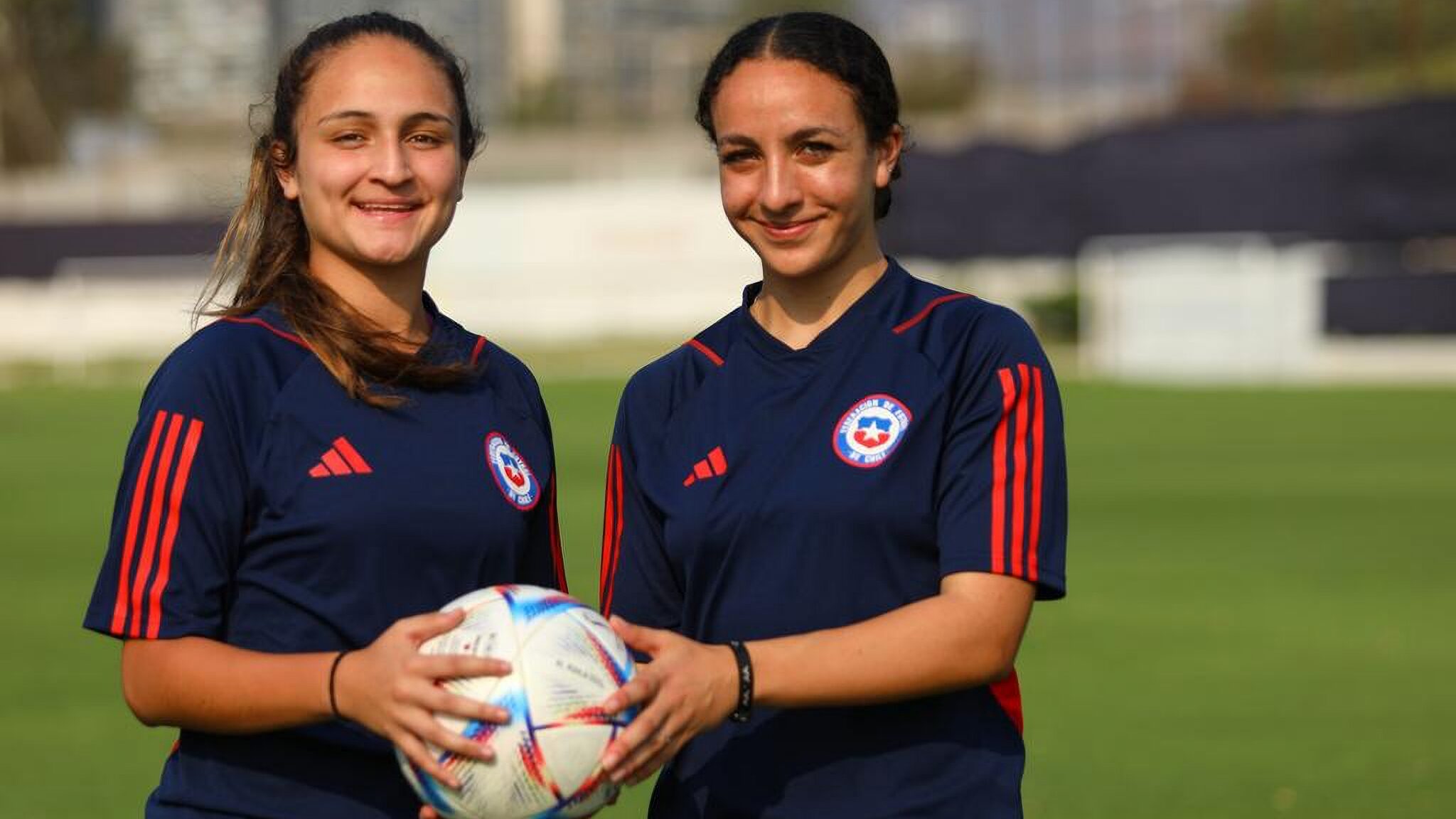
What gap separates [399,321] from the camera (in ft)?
11.6

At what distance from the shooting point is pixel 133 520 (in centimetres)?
312

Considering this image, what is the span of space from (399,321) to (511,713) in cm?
88

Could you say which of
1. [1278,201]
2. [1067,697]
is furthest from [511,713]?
[1278,201]

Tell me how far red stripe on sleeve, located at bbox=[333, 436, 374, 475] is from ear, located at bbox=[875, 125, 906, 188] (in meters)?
0.94

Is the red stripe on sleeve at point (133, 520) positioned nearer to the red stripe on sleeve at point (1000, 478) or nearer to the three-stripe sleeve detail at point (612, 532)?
the three-stripe sleeve detail at point (612, 532)

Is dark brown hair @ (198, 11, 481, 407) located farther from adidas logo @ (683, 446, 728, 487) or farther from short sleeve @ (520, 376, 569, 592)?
adidas logo @ (683, 446, 728, 487)

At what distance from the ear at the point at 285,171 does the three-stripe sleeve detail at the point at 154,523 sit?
1.84 feet

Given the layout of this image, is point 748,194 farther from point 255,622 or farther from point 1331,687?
point 1331,687

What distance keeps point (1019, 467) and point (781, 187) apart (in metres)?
0.57

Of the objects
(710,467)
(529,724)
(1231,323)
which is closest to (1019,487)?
(710,467)

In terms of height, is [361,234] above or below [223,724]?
above

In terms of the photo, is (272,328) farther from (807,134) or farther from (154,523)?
(807,134)

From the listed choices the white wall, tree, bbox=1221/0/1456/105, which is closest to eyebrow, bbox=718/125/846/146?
the white wall

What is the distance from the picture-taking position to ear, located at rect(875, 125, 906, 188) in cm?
338
